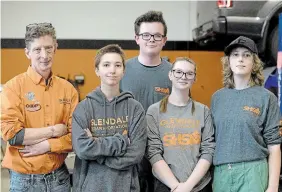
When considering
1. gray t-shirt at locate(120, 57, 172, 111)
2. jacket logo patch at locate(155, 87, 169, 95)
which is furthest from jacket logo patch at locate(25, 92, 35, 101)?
jacket logo patch at locate(155, 87, 169, 95)

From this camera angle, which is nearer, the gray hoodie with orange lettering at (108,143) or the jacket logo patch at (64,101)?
the gray hoodie with orange lettering at (108,143)

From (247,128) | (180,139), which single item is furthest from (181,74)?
(247,128)

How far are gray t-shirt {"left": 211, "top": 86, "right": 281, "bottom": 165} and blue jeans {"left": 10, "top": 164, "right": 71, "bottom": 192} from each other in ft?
2.99

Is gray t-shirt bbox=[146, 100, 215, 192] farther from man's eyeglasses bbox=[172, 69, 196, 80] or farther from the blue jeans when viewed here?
the blue jeans

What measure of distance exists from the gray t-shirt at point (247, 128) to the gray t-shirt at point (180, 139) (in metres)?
0.07

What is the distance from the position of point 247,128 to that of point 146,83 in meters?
0.68

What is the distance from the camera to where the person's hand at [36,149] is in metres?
2.13

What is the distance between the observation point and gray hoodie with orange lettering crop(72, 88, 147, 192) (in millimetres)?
2076

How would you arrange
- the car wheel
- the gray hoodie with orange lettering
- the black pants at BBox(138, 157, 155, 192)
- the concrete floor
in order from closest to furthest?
the gray hoodie with orange lettering, the black pants at BBox(138, 157, 155, 192), the concrete floor, the car wheel

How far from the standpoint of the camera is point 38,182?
7.02 ft

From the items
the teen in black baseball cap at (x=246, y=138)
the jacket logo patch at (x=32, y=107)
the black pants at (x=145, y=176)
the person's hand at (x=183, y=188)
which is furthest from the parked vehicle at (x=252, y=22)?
the jacket logo patch at (x=32, y=107)

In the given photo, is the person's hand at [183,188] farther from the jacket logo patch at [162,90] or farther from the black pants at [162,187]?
the jacket logo patch at [162,90]

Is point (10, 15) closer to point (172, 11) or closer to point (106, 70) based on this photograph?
point (172, 11)

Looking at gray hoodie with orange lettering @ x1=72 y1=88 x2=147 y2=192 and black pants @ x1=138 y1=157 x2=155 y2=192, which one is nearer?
gray hoodie with orange lettering @ x1=72 y1=88 x2=147 y2=192
